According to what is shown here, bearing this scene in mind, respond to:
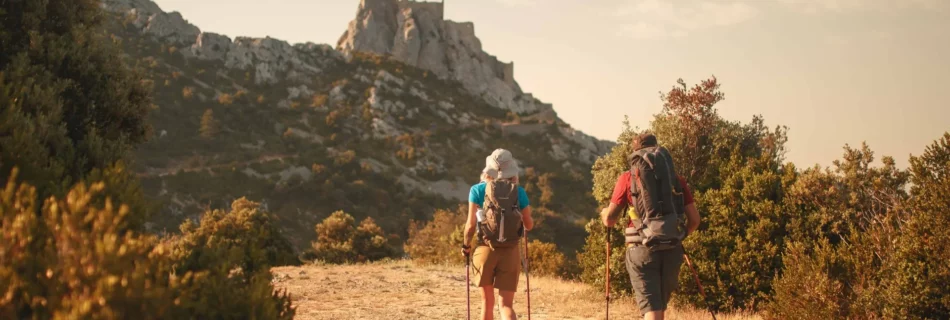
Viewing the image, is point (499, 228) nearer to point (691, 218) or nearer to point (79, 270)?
point (691, 218)

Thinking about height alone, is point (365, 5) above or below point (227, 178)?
above

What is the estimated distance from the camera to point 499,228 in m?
6.91

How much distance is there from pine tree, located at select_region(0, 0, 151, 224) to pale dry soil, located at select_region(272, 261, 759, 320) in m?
4.10

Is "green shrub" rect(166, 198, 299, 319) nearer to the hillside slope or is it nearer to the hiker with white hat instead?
the hiker with white hat

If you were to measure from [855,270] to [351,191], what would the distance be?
4920cm

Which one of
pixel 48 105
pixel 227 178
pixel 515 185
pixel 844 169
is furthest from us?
pixel 227 178

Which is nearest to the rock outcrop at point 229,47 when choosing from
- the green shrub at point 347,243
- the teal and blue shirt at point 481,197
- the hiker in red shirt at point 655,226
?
the green shrub at point 347,243

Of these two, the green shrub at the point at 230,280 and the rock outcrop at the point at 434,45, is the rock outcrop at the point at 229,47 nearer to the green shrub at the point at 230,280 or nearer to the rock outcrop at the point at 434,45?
the rock outcrop at the point at 434,45

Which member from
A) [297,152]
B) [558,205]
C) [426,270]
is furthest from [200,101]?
[426,270]

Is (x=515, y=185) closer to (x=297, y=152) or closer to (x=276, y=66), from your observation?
(x=297, y=152)

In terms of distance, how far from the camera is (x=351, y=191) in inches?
2212

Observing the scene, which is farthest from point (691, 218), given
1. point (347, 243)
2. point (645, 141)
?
point (347, 243)

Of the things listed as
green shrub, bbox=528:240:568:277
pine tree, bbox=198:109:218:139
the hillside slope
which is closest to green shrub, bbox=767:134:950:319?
green shrub, bbox=528:240:568:277

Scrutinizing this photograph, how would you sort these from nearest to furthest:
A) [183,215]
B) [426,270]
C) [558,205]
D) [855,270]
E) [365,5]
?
[855,270] → [426,270] → [183,215] → [558,205] → [365,5]
